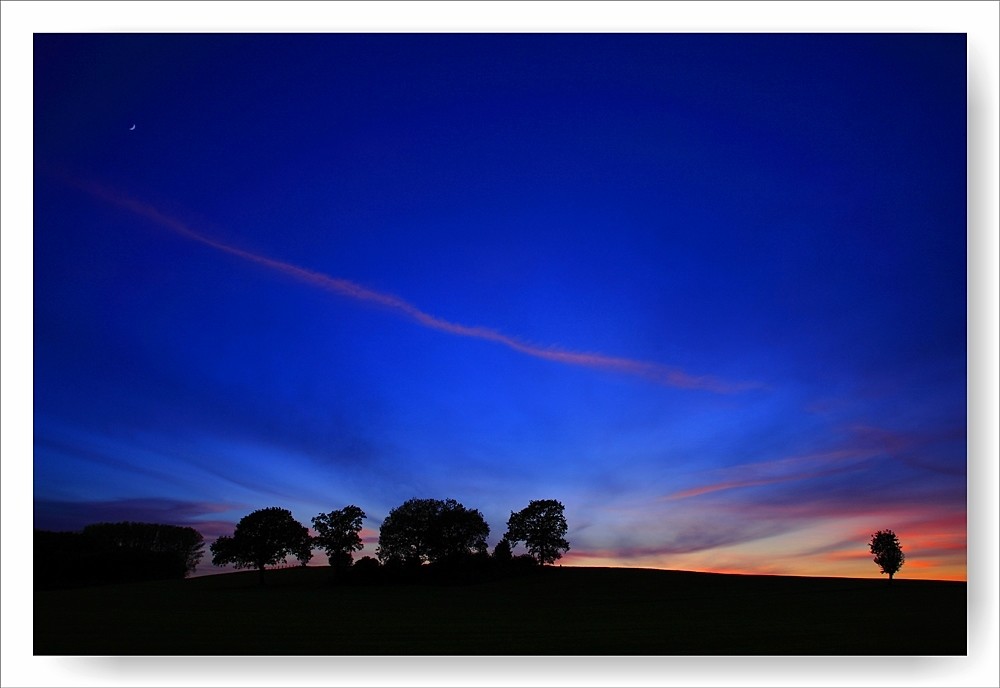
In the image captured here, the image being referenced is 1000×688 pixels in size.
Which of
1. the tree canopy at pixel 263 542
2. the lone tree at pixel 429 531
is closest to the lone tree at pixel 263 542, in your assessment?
the tree canopy at pixel 263 542

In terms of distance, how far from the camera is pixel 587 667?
18.8 ft

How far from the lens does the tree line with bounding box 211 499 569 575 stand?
6.31 metres

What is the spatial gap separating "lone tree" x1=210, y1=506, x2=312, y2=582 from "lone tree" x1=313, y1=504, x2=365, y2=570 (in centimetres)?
14

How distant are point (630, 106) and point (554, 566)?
4255mm

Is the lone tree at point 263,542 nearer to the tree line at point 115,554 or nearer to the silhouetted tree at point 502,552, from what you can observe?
the tree line at point 115,554

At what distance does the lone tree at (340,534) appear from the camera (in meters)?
6.41

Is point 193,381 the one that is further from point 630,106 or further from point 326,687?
point 630,106

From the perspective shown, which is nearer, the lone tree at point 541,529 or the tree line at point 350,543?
the tree line at point 350,543

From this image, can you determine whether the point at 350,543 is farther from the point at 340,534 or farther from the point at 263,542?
the point at 263,542

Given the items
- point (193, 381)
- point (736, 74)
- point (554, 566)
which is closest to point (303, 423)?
point (193, 381)

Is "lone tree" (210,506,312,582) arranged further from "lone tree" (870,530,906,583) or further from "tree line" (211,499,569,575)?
"lone tree" (870,530,906,583)

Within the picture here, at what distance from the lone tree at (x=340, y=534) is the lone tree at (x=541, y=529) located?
1.40 meters

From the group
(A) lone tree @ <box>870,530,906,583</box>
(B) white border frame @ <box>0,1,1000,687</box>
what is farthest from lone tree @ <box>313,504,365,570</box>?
(A) lone tree @ <box>870,530,906,583</box>

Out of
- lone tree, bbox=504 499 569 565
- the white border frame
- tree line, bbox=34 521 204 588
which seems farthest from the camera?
lone tree, bbox=504 499 569 565
